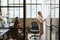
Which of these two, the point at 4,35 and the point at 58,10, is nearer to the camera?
the point at 58,10

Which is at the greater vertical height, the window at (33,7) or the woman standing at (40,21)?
the window at (33,7)

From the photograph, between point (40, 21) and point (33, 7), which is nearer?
point (40, 21)

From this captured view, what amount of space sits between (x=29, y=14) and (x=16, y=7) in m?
3.39

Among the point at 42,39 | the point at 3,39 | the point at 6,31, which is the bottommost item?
the point at 42,39

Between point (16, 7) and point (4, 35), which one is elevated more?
point (16, 7)

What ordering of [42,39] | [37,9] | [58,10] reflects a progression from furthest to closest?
[37,9], [42,39], [58,10]

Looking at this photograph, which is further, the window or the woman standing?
the window

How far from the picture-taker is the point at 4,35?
3492 millimetres

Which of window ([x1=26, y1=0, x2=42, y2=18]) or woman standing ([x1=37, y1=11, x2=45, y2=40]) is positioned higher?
window ([x1=26, y1=0, x2=42, y2=18])

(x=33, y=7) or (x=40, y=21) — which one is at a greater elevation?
(x=33, y=7)

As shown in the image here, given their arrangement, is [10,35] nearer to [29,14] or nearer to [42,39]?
[42,39]

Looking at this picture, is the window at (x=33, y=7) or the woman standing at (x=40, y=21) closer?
the woman standing at (x=40, y=21)

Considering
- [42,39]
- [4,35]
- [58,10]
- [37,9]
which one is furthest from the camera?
[37,9]

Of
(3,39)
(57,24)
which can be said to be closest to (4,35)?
(3,39)
